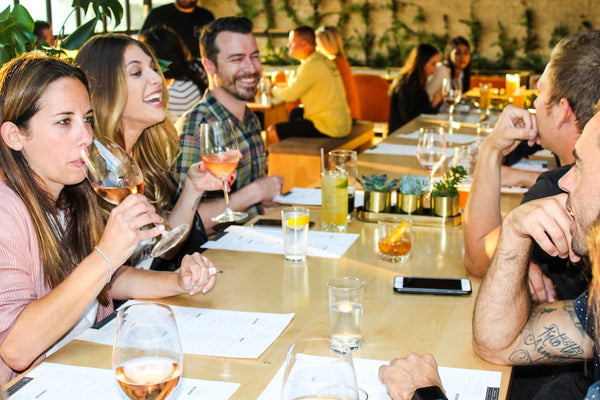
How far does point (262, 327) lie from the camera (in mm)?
1658

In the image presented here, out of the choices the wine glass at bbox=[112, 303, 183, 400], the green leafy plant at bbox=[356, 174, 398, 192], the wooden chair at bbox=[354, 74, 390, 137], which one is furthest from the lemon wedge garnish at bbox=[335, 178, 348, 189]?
the wooden chair at bbox=[354, 74, 390, 137]

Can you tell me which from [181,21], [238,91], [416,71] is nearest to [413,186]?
A: [238,91]

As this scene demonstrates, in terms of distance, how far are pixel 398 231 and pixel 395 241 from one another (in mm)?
30

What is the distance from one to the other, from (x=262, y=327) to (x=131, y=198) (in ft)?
1.36

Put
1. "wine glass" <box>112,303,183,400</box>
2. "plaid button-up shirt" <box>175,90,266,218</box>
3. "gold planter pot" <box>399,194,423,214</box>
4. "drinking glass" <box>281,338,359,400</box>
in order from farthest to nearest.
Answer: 1. "plaid button-up shirt" <box>175,90,266,218</box>
2. "gold planter pot" <box>399,194,423,214</box>
3. "wine glass" <box>112,303,183,400</box>
4. "drinking glass" <box>281,338,359,400</box>

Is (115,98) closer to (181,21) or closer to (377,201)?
(377,201)

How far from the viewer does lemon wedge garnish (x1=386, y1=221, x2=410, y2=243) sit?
209 centimetres

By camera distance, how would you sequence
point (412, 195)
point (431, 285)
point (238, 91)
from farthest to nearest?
point (238, 91) → point (412, 195) → point (431, 285)

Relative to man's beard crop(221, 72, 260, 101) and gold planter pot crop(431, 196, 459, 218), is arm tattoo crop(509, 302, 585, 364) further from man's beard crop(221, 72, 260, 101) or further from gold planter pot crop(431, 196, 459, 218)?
man's beard crop(221, 72, 260, 101)

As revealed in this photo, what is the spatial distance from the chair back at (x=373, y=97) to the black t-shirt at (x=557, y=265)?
6021mm

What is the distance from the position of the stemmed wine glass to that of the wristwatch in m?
1.53

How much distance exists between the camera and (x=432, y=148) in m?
2.78

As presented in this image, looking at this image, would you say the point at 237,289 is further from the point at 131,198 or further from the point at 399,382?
the point at 399,382

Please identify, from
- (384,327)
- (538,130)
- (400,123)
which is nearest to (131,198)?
(384,327)
